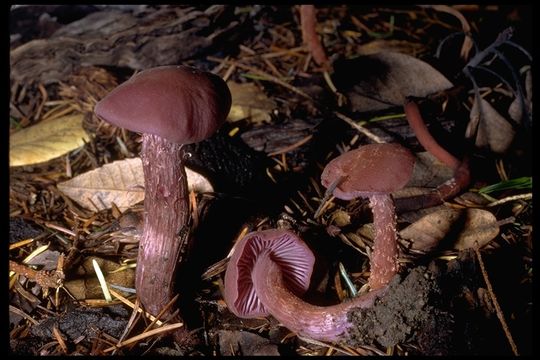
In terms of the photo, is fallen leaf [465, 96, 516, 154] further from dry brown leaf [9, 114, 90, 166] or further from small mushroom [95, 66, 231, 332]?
dry brown leaf [9, 114, 90, 166]

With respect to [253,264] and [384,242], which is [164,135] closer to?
[253,264]

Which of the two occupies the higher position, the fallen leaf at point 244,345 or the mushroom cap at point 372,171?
the mushroom cap at point 372,171

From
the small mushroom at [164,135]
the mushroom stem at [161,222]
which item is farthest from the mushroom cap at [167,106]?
the mushroom stem at [161,222]

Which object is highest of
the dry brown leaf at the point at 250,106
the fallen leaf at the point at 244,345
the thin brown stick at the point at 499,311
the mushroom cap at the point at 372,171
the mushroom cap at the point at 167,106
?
the mushroom cap at the point at 167,106

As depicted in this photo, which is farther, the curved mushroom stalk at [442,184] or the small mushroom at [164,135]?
the curved mushroom stalk at [442,184]

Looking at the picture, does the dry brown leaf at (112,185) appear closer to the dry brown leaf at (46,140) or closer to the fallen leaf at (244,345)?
the dry brown leaf at (46,140)

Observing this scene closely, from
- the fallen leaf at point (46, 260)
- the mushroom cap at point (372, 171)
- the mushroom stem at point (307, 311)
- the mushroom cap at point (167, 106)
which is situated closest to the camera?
the mushroom cap at point (167, 106)
